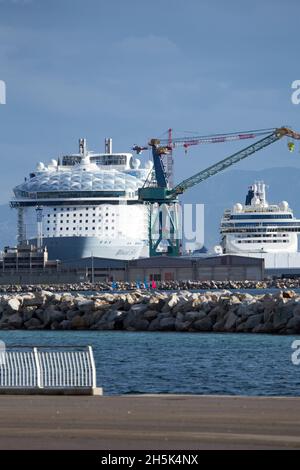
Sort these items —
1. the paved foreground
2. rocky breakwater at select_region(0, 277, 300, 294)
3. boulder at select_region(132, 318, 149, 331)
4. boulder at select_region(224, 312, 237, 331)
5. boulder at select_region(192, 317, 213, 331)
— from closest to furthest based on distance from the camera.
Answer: the paved foreground, boulder at select_region(224, 312, 237, 331), boulder at select_region(192, 317, 213, 331), boulder at select_region(132, 318, 149, 331), rocky breakwater at select_region(0, 277, 300, 294)

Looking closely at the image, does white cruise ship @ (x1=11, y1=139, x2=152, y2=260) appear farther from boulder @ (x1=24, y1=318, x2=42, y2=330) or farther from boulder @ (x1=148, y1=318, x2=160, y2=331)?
boulder @ (x1=148, y1=318, x2=160, y2=331)

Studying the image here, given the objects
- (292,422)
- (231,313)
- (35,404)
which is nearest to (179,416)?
(292,422)

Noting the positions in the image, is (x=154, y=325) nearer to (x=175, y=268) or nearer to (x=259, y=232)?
(x=175, y=268)

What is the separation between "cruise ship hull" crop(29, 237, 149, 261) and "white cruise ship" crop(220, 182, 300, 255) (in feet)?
32.5

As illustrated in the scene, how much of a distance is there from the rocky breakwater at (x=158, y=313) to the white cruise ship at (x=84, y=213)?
3023 inches

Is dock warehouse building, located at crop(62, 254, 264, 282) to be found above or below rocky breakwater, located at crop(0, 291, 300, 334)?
below

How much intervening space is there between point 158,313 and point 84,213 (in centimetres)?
8505

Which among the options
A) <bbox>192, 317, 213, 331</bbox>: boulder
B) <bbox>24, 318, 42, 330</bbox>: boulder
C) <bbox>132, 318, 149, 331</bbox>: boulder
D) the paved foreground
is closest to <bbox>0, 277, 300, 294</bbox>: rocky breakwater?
<bbox>24, 318, 42, 330</bbox>: boulder

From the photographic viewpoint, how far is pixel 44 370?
1591cm

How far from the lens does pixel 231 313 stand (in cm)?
3531

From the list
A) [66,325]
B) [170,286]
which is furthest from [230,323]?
[170,286]

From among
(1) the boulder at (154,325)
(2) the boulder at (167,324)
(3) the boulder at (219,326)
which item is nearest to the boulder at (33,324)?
(1) the boulder at (154,325)

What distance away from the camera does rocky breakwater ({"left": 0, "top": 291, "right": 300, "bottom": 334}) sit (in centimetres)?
3384

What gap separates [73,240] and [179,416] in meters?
106
